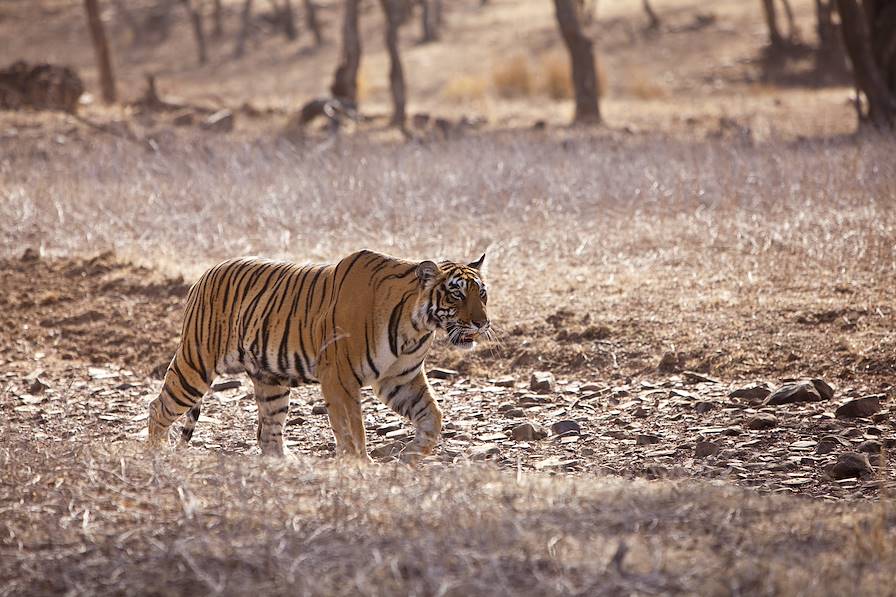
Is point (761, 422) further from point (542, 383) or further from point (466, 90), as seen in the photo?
point (466, 90)

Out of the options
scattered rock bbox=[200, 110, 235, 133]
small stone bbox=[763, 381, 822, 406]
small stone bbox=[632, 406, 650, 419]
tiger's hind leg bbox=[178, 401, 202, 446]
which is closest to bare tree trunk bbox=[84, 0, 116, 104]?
scattered rock bbox=[200, 110, 235, 133]

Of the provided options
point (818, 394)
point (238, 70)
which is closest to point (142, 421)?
point (818, 394)

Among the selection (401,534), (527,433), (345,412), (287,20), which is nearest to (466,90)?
(287,20)

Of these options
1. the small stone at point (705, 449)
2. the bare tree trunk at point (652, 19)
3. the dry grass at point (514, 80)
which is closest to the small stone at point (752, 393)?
the small stone at point (705, 449)

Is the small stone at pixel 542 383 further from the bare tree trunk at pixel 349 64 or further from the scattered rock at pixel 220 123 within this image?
the bare tree trunk at pixel 349 64

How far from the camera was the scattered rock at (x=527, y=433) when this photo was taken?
21.3ft

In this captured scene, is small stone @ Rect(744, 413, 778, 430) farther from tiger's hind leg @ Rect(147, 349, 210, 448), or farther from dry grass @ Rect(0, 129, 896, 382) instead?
tiger's hind leg @ Rect(147, 349, 210, 448)

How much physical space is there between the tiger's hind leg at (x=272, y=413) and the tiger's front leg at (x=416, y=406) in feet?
1.72

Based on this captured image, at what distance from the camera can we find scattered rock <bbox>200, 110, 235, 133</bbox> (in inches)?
691

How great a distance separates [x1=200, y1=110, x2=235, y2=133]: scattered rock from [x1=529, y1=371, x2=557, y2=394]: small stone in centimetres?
1096

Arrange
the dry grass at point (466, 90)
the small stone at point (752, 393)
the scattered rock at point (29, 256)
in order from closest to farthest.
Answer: the small stone at point (752, 393)
the scattered rock at point (29, 256)
the dry grass at point (466, 90)

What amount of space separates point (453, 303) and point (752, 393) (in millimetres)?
2261

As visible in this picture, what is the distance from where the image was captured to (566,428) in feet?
21.7

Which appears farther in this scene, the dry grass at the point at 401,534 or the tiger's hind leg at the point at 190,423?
the tiger's hind leg at the point at 190,423
